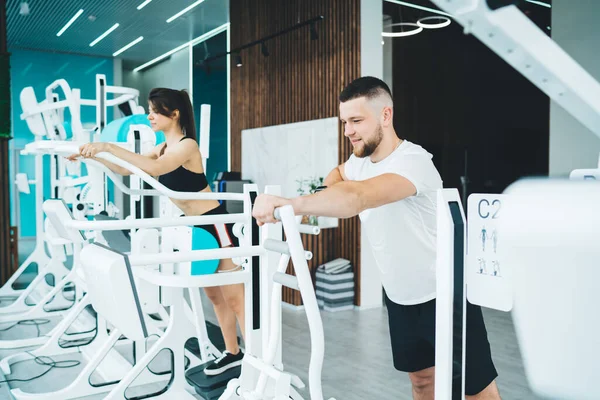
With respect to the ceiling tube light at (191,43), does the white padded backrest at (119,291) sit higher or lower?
lower

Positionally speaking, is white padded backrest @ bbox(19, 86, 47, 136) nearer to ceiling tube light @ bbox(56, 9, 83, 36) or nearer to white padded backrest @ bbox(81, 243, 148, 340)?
white padded backrest @ bbox(81, 243, 148, 340)

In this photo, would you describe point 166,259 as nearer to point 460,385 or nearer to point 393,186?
point 393,186

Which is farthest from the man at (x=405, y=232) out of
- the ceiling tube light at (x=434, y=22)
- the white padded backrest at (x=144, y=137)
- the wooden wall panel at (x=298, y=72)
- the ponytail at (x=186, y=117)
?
the ceiling tube light at (x=434, y=22)

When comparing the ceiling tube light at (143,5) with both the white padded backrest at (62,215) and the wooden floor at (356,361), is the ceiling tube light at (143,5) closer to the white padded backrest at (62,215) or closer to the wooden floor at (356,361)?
the wooden floor at (356,361)

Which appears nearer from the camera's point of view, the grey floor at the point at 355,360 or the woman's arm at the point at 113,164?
the woman's arm at the point at 113,164

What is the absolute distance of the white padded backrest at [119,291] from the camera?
183 cm

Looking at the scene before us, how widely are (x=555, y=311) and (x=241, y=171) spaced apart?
639 centimetres

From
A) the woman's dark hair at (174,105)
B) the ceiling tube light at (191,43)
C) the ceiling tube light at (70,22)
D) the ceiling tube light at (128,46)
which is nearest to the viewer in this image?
the woman's dark hair at (174,105)

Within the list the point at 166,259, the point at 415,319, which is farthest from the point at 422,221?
the point at 166,259

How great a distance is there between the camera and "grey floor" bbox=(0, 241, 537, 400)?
3.01 metres

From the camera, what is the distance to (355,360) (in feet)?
11.5

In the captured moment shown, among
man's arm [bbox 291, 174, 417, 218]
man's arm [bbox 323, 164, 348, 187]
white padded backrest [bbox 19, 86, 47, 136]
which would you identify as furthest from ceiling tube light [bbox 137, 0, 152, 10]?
man's arm [bbox 291, 174, 417, 218]

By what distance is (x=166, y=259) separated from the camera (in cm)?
198

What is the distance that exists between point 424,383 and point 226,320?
1.35 meters
